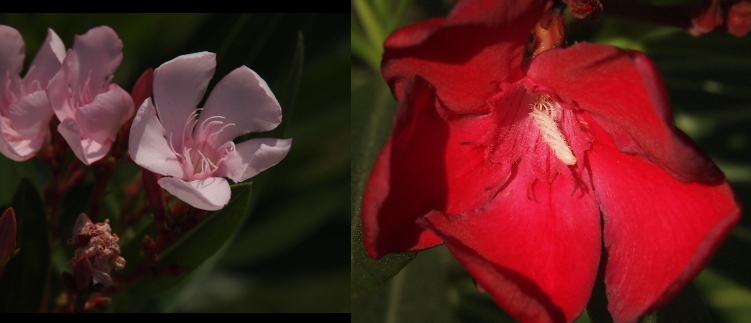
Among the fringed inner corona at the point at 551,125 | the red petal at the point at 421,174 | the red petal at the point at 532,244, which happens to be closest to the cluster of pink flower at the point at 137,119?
the red petal at the point at 421,174

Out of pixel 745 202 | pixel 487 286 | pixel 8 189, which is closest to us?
pixel 487 286

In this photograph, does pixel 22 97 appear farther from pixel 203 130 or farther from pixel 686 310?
pixel 686 310

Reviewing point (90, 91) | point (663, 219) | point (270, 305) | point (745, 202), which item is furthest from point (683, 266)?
point (270, 305)

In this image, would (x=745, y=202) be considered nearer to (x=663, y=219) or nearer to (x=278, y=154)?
(x=663, y=219)

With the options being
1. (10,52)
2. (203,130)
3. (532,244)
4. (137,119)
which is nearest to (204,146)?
(203,130)

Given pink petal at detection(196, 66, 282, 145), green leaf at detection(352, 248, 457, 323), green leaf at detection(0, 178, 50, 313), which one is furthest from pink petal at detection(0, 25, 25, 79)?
green leaf at detection(352, 248, 457, 323)
